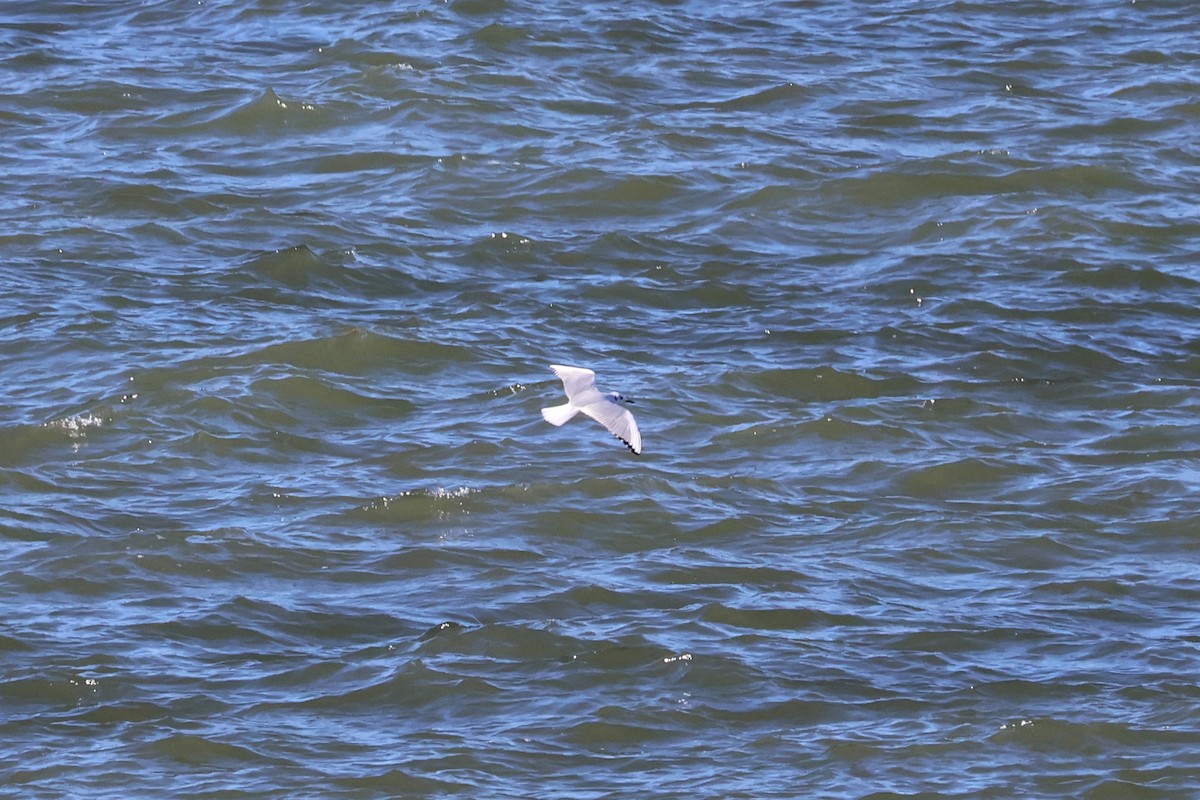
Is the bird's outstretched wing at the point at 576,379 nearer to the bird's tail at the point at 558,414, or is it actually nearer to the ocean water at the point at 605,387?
the bird's tail at the point at 558,414

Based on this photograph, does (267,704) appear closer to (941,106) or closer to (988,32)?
(941,106)

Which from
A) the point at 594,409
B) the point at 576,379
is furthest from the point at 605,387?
the point at 594,409

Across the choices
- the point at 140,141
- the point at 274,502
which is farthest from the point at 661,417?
the point at 140,141

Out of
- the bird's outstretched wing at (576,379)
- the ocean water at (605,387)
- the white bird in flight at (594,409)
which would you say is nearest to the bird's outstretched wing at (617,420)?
the white bird in flight at (594,409)

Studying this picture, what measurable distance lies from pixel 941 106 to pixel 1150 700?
7.18m

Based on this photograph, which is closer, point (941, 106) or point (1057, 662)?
point (1057, 662)

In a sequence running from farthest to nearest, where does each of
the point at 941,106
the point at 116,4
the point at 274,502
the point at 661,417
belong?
the point at 116,4, the point at 941,106, the point at 661,417, the point at 274,502

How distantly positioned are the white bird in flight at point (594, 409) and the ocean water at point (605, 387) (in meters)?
0.80

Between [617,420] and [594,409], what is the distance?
0.14 metres

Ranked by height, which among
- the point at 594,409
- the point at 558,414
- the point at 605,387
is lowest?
the point at 605,387

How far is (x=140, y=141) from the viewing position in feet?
42.3

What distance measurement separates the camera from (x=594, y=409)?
7555 mm

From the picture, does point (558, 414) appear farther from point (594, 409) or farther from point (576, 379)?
point (576, 379)

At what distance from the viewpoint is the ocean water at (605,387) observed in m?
7.20
